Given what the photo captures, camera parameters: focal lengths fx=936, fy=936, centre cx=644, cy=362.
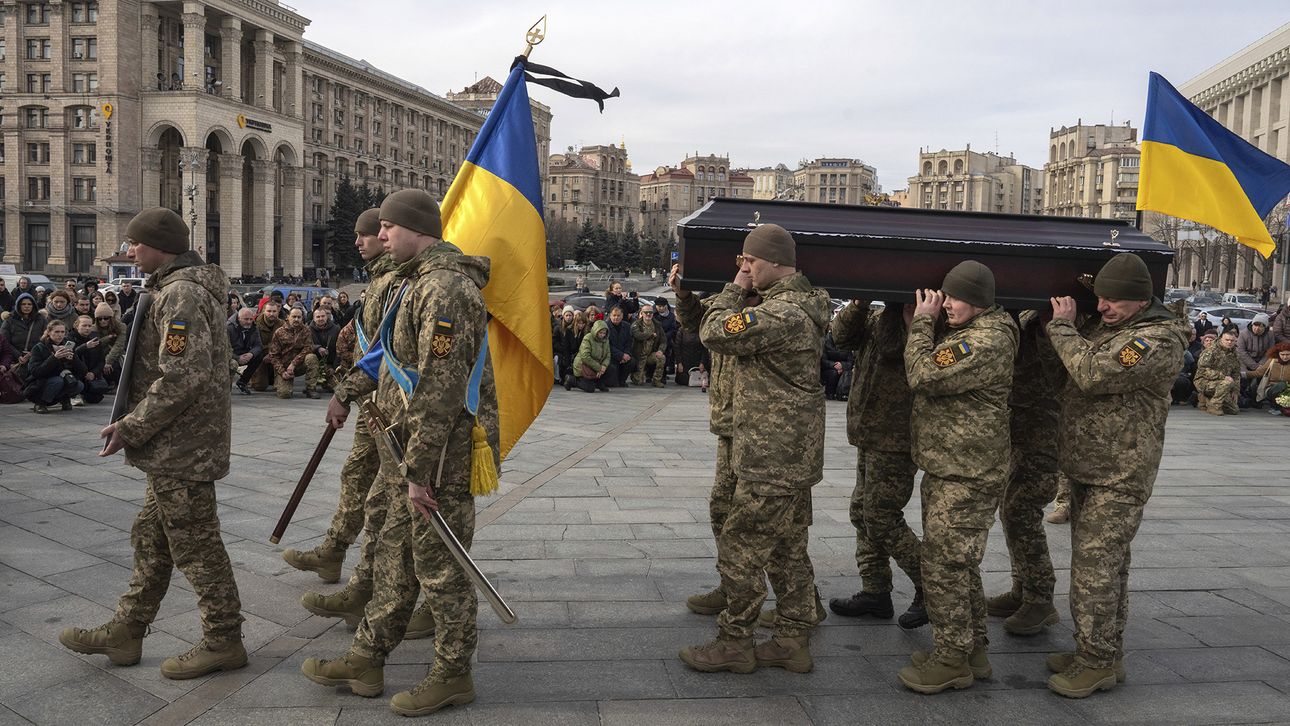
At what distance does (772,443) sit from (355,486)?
254 centimetres

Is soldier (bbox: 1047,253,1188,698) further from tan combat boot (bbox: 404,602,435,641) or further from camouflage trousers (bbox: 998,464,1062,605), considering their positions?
tan combat boot (bbox: 404,602,435,641)

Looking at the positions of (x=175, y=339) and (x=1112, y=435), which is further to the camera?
(x=1112, y=435)

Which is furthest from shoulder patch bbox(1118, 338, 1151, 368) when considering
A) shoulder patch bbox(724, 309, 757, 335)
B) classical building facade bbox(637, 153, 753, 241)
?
classical building facade bbox(637, 153, 753, 241)

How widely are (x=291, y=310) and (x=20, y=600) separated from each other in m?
10.2

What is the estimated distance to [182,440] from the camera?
4176mm

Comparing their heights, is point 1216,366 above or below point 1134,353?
below

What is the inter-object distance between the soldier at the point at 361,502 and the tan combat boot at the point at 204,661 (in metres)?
0.56

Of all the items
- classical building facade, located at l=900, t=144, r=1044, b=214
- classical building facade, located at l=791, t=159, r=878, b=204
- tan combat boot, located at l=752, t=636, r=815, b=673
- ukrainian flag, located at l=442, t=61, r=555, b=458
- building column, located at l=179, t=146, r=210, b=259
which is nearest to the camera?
tan combat boot, located at l=752, t=636, r=815, b=673

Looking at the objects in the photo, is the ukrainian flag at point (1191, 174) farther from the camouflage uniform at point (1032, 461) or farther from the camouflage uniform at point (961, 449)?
the camouflage uniform at point (961, 449)

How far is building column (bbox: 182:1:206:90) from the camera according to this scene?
206 feet

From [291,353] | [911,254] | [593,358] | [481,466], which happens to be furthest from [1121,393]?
[291,353]

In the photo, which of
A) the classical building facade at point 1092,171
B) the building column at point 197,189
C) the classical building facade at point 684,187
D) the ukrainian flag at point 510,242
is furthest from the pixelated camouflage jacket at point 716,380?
the classical building facade at point 684,187

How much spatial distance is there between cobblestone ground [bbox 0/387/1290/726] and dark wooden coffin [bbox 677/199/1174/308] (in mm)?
1869

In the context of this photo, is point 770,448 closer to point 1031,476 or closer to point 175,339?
point 1031,476
